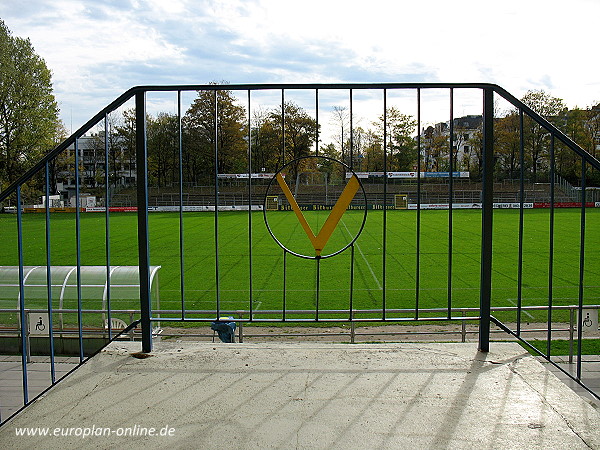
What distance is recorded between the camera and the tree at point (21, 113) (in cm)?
4488

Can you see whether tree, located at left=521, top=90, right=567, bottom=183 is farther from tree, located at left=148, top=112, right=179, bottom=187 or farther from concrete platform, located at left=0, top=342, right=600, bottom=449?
concrete platform, located at left=0, top=342, right=600, bottom=449

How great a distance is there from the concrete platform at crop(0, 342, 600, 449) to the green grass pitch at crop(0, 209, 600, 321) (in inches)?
174

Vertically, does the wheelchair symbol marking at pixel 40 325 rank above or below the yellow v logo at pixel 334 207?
below

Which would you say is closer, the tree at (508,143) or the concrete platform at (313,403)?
the concrete platform at (313,403)

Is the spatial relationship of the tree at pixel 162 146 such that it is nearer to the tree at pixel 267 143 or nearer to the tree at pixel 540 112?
the tree at pixel 540 112

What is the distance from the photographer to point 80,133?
2639 mm

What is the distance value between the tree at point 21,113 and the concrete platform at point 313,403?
1871 inches

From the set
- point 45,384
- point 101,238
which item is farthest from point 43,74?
point 45,384

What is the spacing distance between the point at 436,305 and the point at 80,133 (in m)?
13.3

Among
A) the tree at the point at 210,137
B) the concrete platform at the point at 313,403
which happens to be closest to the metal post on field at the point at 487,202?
the concrete platform at the point at 313,403

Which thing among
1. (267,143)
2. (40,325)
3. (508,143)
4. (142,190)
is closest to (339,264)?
(267,143)

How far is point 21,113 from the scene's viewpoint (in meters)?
45.2

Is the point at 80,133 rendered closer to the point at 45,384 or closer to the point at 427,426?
the point at 427,426

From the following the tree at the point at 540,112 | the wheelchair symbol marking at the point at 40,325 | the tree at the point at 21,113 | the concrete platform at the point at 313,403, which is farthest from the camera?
the tree at the point at 540,112
